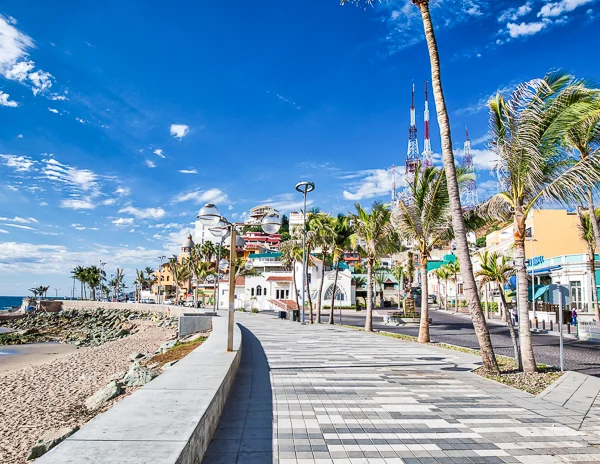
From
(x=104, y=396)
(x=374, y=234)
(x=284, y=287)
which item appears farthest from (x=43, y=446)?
(x=284, y=287)

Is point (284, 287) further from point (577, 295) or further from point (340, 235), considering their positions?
point (577, 295)

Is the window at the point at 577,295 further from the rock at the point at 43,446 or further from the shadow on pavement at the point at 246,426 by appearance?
the rock at the point at 43,446

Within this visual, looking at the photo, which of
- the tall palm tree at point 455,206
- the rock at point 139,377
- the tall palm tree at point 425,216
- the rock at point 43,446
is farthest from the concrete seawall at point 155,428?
the tall palm tree at point 425,216

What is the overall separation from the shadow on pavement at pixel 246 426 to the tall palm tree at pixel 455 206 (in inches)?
213

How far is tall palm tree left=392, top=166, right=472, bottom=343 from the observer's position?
58.0ft

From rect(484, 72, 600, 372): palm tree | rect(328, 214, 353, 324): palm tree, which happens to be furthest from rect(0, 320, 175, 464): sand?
rect(328, 214, 353, 324): palm tree

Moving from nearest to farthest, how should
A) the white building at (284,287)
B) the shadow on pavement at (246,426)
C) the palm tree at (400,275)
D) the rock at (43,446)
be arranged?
the shadow on pavement at (246,426)
the rock at (43,446)
the white building at (284,287)
the palm tree at (400,275)

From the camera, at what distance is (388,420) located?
648 centimetres

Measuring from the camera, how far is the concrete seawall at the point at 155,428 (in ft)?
10.6

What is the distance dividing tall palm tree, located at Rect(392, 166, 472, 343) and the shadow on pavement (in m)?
10.00

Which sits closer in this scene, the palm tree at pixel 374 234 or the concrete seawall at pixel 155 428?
the concrete seawall at pixel 155 428

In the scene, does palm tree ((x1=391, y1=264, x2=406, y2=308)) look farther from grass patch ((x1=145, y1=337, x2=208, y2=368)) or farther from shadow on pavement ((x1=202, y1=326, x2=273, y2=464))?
shadow on pavement ((x1=202, y1=326, x2=273, y2=464))

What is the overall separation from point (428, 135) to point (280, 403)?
113766mm

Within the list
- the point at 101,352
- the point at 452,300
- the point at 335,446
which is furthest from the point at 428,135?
the point at 335,446
